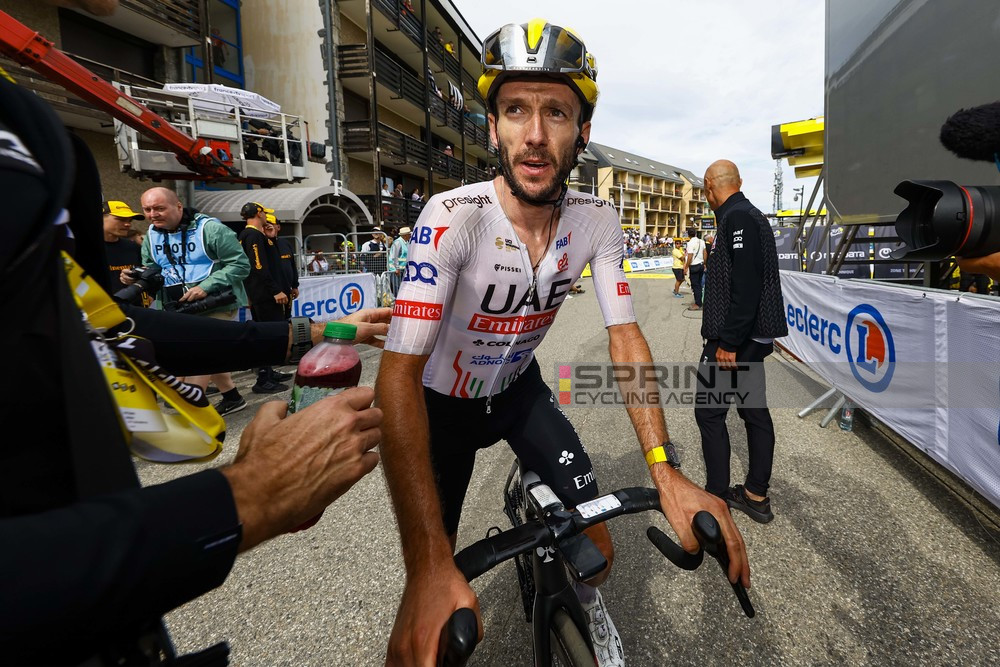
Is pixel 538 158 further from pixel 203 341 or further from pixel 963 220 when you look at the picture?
pixel 963 220

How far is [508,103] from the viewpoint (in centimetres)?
198

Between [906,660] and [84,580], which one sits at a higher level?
[84,580]

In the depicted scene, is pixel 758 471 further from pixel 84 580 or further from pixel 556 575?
pixel 84 580

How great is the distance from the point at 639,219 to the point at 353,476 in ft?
266

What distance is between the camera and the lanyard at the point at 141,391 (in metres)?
0.95

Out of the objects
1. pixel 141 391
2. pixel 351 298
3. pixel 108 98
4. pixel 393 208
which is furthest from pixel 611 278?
pixel 393 208

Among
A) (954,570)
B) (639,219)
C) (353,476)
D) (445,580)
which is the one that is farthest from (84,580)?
(639,219)

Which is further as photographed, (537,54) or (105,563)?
(537,54)

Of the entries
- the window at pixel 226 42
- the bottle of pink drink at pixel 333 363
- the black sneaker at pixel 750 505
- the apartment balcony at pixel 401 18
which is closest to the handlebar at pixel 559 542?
the bottle of pink drink at pixel 333 363

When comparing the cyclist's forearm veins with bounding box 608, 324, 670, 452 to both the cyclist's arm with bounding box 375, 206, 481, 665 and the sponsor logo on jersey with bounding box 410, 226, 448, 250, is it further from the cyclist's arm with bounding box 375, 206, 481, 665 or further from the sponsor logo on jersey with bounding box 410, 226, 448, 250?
the sponsor logo on jersey with bounding box 410, 226, 448, 250

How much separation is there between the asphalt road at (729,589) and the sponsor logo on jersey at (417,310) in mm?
1665

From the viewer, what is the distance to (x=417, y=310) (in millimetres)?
1613

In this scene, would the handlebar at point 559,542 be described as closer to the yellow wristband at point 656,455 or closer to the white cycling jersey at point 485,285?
the yellow wristband at point 656,455

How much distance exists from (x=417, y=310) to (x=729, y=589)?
234 cm
